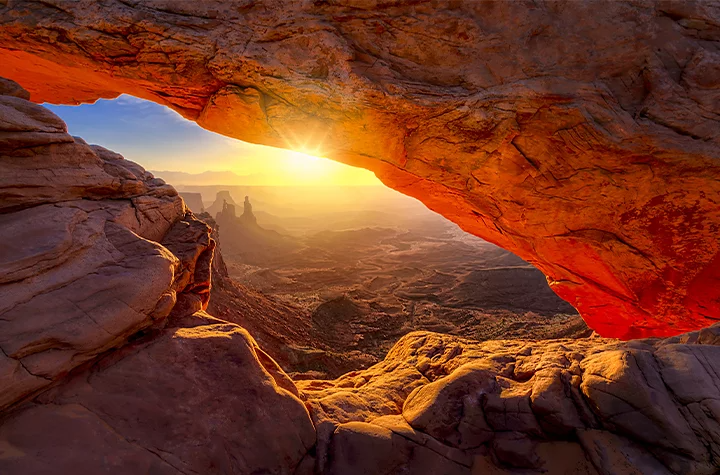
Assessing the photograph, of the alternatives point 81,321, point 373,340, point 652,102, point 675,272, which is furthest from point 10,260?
point 373,340

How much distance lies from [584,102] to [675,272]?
19.7ft

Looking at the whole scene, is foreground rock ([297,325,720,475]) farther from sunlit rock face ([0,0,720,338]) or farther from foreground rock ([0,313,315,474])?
sunlit rock face ([0,0,720,338])

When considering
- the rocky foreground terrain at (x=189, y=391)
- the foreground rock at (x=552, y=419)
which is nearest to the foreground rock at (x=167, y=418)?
the rocky foreground terrain at (x=189, y=391)

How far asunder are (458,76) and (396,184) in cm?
428

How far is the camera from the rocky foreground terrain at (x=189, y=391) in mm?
3777

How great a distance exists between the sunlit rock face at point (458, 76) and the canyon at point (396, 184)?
0.16ft

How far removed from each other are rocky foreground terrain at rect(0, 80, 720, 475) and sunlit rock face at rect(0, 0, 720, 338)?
8.33ft

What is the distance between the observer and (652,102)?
6.64 meters

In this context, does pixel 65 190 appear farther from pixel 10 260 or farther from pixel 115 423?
pixel 115 423

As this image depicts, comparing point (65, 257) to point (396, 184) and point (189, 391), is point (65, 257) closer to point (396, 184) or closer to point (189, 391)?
point (189, 391)

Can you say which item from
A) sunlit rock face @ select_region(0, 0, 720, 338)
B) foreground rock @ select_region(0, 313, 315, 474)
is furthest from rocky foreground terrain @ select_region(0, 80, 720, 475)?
sunlit rock face @ select_region(0, 0, 720, 338)

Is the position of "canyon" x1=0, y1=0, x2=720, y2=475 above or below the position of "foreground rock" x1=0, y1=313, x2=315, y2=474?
above

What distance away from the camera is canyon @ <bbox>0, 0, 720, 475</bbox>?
160 inches

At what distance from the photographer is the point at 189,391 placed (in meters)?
4.41
